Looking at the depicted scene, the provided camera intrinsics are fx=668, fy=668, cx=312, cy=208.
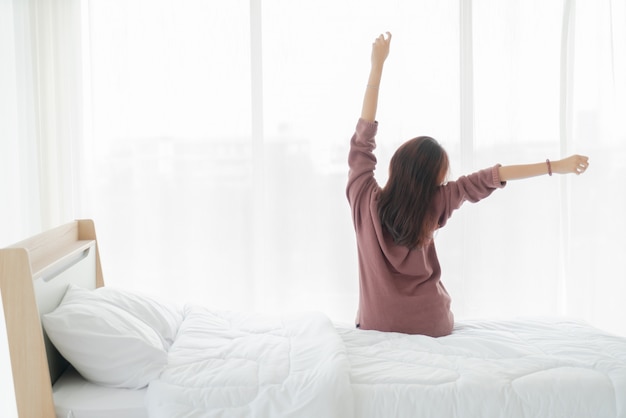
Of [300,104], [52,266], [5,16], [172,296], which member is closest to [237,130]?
[300,104]

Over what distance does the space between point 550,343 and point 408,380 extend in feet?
1.88

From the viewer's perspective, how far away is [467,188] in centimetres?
224

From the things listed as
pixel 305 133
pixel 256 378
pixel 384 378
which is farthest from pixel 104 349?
pixel 305 133

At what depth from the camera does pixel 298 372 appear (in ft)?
5.59

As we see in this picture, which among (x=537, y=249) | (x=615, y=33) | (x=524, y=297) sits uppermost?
(x=615, y=33)

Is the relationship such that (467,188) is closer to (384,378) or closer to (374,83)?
(374,83)

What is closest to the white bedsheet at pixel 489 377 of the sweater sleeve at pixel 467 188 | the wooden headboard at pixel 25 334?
the sweater sleeve at pixel 467 188

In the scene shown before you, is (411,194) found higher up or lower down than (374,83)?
lower down

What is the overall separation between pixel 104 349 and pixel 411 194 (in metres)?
1.05

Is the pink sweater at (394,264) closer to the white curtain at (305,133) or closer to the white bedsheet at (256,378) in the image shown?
the white bedsheet at (256,378)

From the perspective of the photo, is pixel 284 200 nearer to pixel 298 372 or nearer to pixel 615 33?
pixel 298 372

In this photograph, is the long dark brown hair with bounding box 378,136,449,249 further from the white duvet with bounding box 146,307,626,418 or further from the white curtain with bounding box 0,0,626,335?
the white curtain with bounding box 0,0,626,335

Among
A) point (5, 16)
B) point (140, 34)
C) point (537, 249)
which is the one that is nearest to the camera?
point (5, 16)

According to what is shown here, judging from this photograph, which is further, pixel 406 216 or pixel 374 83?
pixel 374 83
